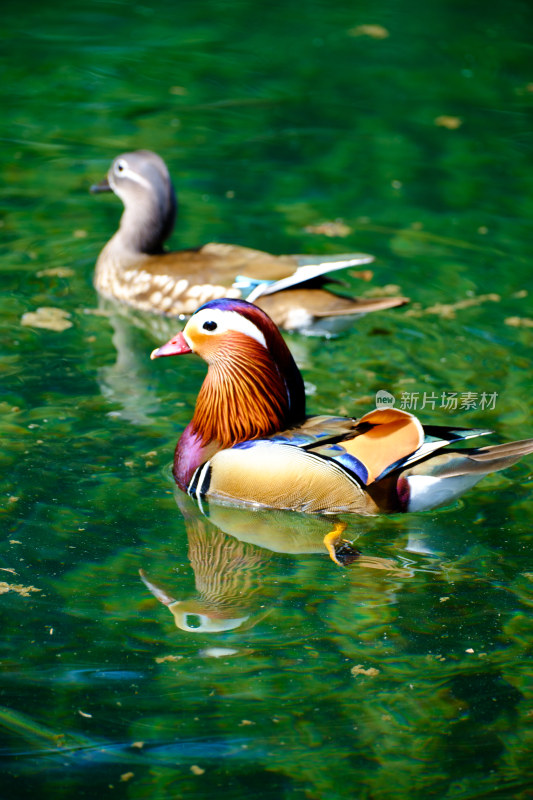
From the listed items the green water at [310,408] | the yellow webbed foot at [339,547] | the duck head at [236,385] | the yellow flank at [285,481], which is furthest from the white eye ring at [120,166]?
the yellow webbed foot at [339,547]

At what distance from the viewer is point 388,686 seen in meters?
4.25

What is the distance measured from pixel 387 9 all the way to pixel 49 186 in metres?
5.49

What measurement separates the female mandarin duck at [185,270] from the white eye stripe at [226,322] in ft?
4.95

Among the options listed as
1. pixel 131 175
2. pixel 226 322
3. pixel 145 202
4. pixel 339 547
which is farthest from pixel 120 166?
pixel 339 547

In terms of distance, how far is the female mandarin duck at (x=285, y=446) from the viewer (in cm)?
512

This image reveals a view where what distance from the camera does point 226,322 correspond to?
5.46m

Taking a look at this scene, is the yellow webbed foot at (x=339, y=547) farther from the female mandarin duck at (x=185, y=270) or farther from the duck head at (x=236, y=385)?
the female mandarin duck at (x=185, y=270)

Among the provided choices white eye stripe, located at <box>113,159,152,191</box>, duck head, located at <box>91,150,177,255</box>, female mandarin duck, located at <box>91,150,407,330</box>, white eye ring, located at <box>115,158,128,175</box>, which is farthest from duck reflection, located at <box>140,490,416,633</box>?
white eye ring, located at <box>115,158,128,175</box>

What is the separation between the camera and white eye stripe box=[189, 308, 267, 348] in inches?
213

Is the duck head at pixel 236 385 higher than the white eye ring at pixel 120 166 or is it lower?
lower

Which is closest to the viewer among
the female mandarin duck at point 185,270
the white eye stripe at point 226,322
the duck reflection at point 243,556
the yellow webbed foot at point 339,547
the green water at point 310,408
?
the green water at point 310,408

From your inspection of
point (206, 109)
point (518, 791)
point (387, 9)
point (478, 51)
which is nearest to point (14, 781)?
point (518, 791)

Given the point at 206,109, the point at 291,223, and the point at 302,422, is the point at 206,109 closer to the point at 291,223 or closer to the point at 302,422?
the point at 291,223

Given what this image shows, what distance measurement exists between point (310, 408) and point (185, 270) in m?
1.62
